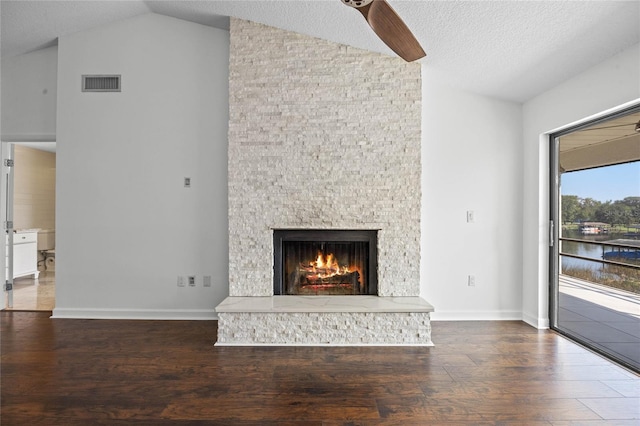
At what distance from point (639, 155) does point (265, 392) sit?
329cm

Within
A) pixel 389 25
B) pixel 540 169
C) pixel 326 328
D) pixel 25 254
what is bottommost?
pixel 326 328

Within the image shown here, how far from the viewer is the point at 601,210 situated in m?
3.28

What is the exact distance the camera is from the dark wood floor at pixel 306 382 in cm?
214

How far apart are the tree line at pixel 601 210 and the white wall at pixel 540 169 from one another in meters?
0.20

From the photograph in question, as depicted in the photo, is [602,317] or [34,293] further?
[34,293]

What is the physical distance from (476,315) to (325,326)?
179 cm

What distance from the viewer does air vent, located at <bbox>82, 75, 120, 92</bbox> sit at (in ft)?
13.5

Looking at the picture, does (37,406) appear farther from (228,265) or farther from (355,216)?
(355,216)

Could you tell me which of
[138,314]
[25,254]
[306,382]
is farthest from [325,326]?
[25,254]

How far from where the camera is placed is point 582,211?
3490 mm

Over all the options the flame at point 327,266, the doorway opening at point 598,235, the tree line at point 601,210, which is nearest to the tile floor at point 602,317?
the doorway opening at point 598,235

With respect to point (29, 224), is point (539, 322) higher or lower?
lower

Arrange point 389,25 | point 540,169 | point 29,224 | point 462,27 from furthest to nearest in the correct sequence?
1. point 29,224
2. point 540,169
3. point 462,27
4. point 389,25

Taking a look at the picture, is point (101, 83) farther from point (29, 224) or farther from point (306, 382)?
point (29, 224)
